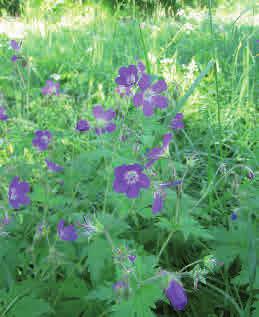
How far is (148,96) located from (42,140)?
51 centimetres

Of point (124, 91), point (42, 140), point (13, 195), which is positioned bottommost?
point (13, 195)

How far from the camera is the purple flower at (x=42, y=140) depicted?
5.48ft

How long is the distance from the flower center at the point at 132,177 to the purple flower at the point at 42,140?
0.55 m

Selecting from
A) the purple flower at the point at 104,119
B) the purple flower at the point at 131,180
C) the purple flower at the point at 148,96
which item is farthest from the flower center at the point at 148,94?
the purple flower at the point at 131,180

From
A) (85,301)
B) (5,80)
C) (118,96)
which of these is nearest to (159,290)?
(85,301)

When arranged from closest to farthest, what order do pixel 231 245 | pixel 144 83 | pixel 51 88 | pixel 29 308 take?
1. pixel 29 308
2. pixel 231 245
3. pixel 144 83
4. pixel 51 88

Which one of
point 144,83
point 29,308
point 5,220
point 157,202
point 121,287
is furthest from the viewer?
point 144,83

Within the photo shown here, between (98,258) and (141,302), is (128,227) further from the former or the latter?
(141,302)

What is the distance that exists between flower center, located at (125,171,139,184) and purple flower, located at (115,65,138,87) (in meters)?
0.48

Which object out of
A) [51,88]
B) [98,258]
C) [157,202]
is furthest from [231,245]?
[51,88]

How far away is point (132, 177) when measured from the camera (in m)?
1.21

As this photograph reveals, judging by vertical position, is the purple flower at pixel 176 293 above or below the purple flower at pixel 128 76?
below

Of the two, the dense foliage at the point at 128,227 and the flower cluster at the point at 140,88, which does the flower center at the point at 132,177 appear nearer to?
the dense foliage at the point at 128,227

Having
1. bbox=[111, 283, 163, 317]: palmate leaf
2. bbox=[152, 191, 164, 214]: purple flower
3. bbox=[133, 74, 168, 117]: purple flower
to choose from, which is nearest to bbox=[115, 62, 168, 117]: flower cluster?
bbox=[133, 74, 168, 117]: purple flower
